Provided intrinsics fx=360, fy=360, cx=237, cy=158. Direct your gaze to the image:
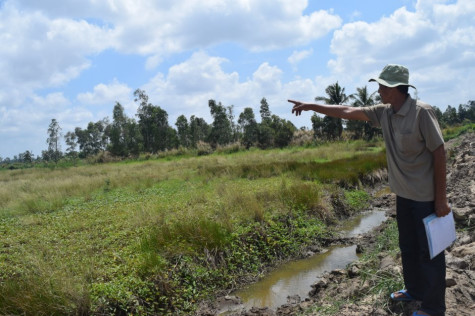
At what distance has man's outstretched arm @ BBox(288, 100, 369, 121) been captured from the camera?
3432 mm

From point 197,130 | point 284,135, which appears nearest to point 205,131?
point 197,130

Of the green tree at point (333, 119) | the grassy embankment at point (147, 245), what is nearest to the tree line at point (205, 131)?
the green tree at point (333, 119)

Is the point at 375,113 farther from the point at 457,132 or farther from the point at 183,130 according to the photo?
the point at 183,130

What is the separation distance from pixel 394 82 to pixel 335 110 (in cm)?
65

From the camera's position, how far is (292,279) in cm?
596

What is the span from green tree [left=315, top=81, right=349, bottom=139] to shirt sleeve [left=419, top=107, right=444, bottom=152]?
38488mm

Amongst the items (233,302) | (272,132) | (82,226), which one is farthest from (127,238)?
(272,132)

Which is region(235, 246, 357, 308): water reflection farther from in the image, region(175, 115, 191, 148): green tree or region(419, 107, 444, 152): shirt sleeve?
region(175, 115, 191, 148): green tree

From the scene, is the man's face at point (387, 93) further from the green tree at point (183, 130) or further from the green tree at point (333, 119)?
the green tree at point (183, 130)

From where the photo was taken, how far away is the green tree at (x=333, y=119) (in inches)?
1614

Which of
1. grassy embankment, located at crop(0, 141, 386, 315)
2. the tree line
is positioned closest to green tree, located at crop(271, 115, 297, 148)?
the tree line

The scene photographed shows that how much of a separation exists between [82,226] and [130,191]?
522cm

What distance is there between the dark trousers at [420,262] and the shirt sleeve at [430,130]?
53 centimetres

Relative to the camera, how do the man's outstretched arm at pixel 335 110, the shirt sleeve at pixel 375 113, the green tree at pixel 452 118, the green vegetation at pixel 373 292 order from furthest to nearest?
the green tree at pixel 452 118
the green vegetation at pixel 373 292
the man's outstretched arm at pixel 335 110
the shirt sleeve at pixel 375 113
